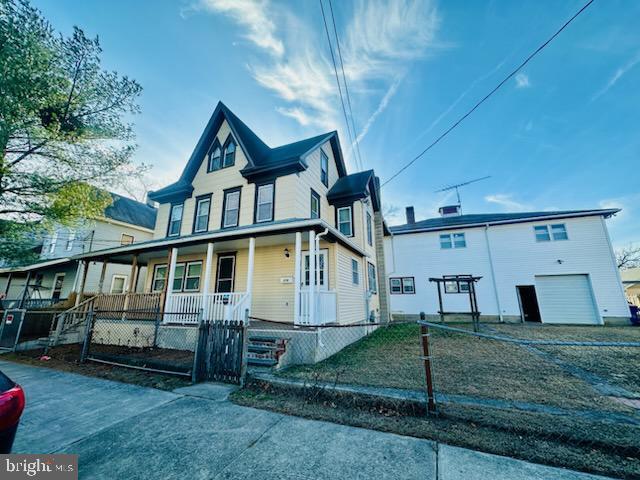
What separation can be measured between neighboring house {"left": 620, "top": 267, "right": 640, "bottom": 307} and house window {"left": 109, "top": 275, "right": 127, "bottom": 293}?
39.0m

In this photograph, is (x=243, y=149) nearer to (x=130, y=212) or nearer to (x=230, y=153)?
(x=230, y=153)

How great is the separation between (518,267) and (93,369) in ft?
68.0

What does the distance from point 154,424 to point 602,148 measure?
2210cm

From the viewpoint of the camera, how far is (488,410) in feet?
11.0

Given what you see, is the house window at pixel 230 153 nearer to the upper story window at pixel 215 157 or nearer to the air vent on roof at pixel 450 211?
the upper story window at pixel 215 157

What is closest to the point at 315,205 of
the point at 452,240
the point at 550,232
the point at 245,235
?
the point at 245,235

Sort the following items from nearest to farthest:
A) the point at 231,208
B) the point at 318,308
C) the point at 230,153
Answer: the point at 318,308, the point at 231,208, the point at 230,153

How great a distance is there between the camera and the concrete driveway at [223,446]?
2436mm

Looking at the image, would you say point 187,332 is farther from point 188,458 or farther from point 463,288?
point 463,288

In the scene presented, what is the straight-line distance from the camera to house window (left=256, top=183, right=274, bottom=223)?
33.8 feet

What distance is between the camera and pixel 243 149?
1105 centimetres

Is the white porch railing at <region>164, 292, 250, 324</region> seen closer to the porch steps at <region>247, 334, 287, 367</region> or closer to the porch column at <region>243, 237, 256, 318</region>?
the porch column at <region>243, 237, 256, 318</region>

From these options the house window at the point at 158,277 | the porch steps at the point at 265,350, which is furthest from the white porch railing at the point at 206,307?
the house window at the point at 158,277

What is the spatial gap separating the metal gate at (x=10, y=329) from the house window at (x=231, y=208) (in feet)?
27.2
